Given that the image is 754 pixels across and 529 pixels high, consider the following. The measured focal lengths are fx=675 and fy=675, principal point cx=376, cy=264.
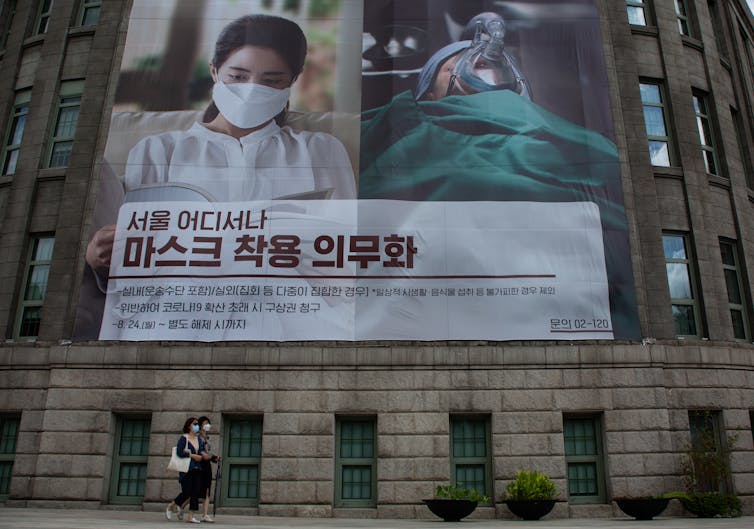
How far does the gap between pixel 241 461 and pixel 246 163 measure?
8834 mm

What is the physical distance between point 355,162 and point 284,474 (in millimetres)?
9272

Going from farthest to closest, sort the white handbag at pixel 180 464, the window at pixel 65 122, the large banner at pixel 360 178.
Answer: the window at pixel 65 122
the large banner at pixel 360 178
the white handbag at pixel 180 464

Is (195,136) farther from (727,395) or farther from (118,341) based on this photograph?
(727,395)

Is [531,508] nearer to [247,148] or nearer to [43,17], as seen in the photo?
[247,148]

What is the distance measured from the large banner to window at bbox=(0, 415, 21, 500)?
364 centimetres

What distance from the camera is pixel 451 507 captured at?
15711mm

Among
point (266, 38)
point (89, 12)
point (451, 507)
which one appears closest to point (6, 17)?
point (89, 12)

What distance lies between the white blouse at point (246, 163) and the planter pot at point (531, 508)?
31.7ft

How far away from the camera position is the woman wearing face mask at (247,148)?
20406mm

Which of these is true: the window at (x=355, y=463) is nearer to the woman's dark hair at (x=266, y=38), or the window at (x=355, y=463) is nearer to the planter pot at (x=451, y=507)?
the planter pot at (x=451, y=507)

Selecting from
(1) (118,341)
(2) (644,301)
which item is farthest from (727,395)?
(1) (118,341)

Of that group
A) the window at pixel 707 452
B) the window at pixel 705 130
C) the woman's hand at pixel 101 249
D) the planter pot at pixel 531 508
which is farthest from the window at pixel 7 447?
the window at pixel 705 130

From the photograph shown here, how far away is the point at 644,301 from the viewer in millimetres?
19688

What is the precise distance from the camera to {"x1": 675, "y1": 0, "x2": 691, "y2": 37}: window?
24312 mm
